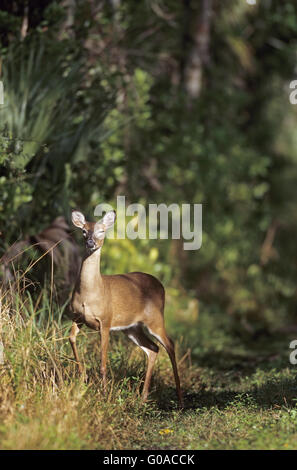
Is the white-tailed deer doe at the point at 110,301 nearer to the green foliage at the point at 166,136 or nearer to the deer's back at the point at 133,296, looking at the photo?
the deer's back at the point at 133,296

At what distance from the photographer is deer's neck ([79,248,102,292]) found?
5.24 metres

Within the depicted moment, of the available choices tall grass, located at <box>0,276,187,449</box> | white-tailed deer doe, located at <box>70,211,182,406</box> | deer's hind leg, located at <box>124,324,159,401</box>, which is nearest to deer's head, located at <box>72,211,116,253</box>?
white-tailed deer doe, located at <box>70,211,182,406</box>

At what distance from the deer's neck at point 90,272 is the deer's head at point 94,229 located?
0.19 feet

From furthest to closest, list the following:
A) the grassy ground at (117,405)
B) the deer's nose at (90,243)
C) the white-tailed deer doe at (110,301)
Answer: the white-tailed deer doe at (110,301)
the deer's nose at (90,243)
the grassy ground at (117,405)

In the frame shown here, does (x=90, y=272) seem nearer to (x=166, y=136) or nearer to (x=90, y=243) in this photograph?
(x=90, y=243)

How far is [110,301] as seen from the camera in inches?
214

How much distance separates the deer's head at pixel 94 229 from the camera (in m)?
5.07

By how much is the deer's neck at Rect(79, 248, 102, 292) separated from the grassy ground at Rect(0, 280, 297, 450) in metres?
0.49

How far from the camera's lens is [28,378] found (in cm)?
511

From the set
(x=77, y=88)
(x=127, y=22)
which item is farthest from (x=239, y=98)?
(x=77, y=88)

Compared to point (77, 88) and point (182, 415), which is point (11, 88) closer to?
point (77, 88)

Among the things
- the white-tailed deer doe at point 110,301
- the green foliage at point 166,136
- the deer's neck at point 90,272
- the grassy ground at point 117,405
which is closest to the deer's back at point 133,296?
the white-tailed deer doe at point 110,301

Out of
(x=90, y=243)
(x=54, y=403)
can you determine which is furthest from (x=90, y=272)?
(x=54, y=403)
